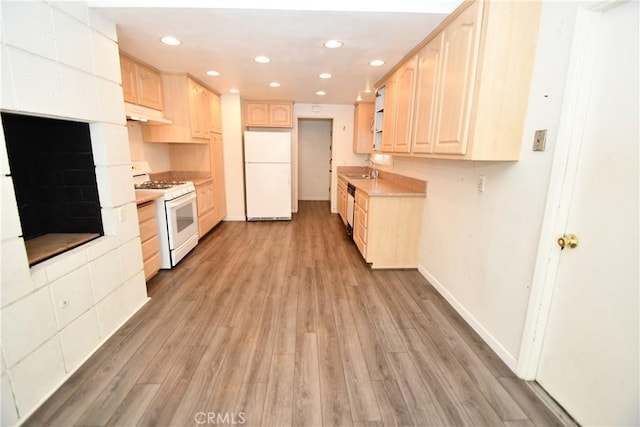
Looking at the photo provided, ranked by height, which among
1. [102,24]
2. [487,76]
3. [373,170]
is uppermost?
[102,24]

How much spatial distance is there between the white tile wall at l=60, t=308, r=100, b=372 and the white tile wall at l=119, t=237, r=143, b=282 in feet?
1.28

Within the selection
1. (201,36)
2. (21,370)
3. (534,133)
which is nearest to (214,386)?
(21,370)

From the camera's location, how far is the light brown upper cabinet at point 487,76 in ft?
A: 5.16

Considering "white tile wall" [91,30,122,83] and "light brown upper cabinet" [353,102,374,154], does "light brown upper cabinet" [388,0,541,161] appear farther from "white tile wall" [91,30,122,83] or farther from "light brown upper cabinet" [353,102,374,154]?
"light brown upper cabinet" [353,102,374,154]

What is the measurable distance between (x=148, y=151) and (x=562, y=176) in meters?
4.42

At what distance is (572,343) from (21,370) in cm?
281

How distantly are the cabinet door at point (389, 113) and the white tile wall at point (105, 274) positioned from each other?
285 cm

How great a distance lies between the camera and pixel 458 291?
2385 millimetres

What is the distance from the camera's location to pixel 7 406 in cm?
131

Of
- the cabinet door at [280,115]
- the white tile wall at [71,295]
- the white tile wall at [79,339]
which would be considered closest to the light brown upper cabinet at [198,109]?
the cabinet door at [280,115]

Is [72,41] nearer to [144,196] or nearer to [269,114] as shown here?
[144,196]

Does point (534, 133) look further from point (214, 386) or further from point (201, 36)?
point (201, 36)

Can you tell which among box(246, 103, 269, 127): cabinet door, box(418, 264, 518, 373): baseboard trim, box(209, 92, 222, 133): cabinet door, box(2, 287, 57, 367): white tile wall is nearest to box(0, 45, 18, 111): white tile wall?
box(2, 287, 57, 367): white tile wall

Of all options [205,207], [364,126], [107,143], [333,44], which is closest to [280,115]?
[364,126]
